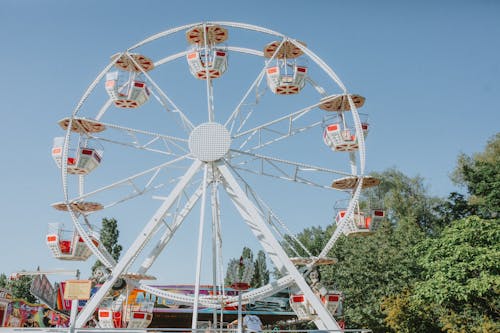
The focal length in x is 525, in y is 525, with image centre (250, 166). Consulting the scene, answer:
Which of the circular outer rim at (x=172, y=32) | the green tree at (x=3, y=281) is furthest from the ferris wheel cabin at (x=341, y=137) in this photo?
the green tree at (x=3, y=281)

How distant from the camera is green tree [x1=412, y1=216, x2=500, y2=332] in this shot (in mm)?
22688

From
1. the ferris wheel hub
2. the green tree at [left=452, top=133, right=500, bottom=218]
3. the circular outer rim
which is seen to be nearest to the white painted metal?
the ferris wheel hub

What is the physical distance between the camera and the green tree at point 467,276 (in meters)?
22.7

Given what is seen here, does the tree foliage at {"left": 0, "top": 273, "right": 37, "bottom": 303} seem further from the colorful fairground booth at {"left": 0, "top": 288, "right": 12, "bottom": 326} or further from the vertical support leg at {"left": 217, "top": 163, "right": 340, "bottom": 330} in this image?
the vertical support leg at {"left": 217, "top": 163, "right": 340, "bottom": 330}

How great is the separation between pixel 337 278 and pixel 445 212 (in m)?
11.2

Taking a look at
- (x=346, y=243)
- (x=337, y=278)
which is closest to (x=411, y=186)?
(x=346, y=243)

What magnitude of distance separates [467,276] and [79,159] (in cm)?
1727

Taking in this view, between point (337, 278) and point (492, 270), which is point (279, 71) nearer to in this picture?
point (492, 270)

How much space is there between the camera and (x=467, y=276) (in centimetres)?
2345

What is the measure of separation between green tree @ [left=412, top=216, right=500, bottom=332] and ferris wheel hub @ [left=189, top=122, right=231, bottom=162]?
12.5 m

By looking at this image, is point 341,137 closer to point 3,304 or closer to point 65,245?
point 65,245

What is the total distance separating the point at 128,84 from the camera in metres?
19.7

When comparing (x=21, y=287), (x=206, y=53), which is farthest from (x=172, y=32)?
(x=21, y=287)

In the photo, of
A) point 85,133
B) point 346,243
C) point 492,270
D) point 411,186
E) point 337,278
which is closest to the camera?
Result: point 85,133
